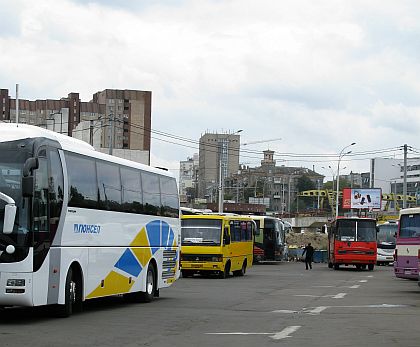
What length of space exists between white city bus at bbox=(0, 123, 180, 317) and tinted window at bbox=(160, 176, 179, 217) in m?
0.62

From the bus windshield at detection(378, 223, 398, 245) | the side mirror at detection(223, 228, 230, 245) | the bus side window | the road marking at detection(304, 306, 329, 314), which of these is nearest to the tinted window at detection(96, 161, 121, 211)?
the bus side window

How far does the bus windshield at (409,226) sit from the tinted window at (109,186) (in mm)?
13303

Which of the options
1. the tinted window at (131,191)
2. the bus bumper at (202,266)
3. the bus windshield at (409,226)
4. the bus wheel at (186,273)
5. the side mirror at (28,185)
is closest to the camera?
the side mirror at (28,185)

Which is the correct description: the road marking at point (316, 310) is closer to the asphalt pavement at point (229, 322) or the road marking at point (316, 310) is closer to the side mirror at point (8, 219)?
the asphalt pavement at point (229, 322)

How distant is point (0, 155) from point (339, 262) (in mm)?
36823

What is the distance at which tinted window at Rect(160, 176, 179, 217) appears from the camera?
2345cm

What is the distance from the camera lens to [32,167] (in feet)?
49.2

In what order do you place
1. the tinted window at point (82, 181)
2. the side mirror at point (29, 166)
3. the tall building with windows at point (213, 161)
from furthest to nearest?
1. the tall building with windows at point (213, 161)
2. the tinted window at point (82, 181)
3. the side mirror at point (29, 166)

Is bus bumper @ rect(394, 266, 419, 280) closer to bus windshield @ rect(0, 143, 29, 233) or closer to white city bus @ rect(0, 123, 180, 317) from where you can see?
white city bus @ rect(0, 123, 180, 317)

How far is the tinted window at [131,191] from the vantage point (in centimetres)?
2008

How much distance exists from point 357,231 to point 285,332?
3578 centimetres

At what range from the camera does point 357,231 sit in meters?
50.0

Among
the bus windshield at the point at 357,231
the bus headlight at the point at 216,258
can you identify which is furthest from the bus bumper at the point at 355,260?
the bus headlight at the point at 216,258

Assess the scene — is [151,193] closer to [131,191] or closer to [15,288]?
[131,191]
